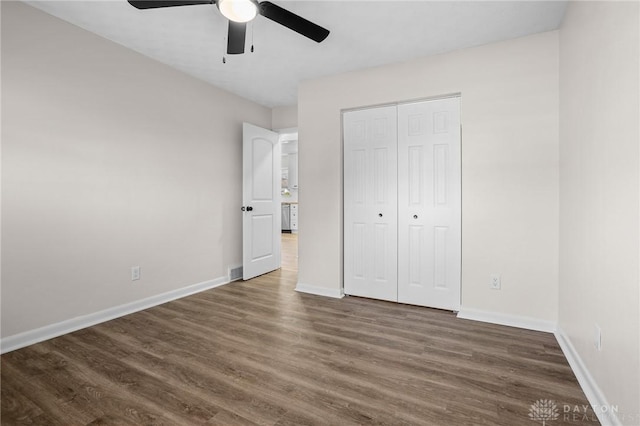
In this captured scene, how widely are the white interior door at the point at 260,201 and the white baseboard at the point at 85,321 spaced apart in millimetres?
822

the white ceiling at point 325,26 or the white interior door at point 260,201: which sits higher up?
the white ceiling at point 325,26

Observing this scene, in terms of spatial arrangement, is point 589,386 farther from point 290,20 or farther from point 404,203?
point 290,20

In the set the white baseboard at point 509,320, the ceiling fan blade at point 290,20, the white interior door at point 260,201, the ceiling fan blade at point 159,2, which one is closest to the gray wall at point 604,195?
the white baseboard at point 509,320

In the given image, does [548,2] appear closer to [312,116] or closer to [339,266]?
[312,116]

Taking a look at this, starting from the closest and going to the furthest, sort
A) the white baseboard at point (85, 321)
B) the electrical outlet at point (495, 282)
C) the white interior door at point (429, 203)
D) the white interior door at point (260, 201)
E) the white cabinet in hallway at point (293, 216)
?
the white baseboard at point (85, 321), the electrical outlet at point (495, 282), the white interior door at point (429, 203), the white interior door at point (260, 201), the white cabinet in hallway at point (293, 216)

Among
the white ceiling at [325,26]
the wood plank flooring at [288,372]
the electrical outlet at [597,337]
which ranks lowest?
the wood plank flooring at [288,372]

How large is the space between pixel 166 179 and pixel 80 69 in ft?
3.87

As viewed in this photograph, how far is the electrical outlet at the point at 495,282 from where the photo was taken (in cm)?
281

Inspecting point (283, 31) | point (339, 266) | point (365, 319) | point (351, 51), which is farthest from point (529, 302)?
point (283, 31)

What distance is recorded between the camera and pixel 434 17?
Result: 97.3 inches

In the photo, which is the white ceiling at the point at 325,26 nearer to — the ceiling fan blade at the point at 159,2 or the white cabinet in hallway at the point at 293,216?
the ceiling fan blade at the point at 159,2

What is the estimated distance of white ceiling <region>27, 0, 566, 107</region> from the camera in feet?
7.73

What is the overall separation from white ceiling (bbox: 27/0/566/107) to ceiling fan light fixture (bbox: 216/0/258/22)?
40 cm

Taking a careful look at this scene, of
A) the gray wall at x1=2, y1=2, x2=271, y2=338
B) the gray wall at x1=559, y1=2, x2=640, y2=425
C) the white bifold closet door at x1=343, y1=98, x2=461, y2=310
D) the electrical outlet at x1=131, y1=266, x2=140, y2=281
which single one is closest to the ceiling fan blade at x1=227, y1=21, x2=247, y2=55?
the gray wall at x1=2, y1=2, x2=271, y2=338
